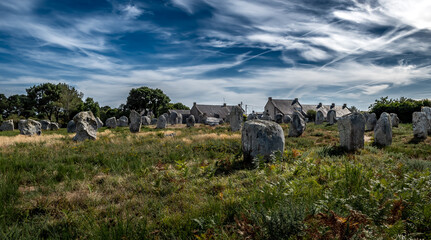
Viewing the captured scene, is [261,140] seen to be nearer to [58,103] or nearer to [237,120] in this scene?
[237,120]

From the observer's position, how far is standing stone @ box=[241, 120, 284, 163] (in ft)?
24.6

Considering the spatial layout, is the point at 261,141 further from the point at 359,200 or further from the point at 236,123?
the point at 236,123

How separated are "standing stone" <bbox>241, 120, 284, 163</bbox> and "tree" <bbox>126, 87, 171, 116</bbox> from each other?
53.8m

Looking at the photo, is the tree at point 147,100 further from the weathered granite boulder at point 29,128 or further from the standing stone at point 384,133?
the standing stone at point 384,133

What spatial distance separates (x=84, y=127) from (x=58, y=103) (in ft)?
141

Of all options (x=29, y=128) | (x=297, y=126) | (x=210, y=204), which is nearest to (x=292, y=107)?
(x=297, y=126)

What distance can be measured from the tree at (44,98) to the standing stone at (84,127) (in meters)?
45.3

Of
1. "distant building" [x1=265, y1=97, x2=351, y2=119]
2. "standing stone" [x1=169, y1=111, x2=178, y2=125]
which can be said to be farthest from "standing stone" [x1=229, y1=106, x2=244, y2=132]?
"distant building" [x1=265, y1=97, x2=351, y2=119]

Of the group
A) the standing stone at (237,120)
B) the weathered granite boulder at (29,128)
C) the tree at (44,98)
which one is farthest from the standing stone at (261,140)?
the tree at (44,98)

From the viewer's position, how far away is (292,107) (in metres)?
60.1

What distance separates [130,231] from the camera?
3.06 metres

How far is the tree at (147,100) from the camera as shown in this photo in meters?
57.1

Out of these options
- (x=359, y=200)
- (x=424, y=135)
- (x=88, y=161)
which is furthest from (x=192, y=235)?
(x=424, y=135)

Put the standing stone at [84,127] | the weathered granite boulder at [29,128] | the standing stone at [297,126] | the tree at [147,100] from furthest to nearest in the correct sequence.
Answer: the tree at [147,100] < the weathered granite boulder at [29,128] < the standing stone at [297,126] < the standing stone at [84,127]
